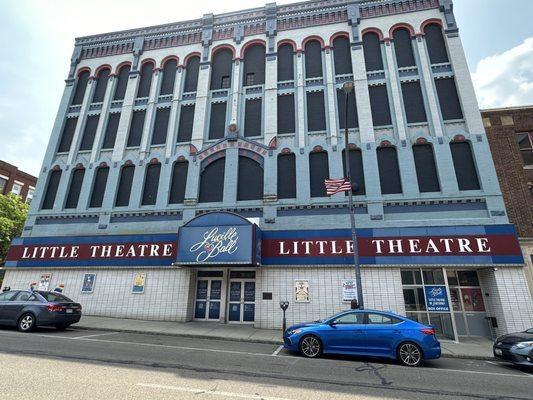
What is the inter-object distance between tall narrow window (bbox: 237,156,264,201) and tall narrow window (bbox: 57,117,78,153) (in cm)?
1293

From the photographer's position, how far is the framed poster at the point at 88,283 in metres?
17.2

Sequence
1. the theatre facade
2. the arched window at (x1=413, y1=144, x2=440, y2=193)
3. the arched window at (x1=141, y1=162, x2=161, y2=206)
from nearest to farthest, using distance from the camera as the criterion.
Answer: the theatre facade → the arched window at (x1=413, y1=144, x2=440, y2=193) → the arched window at (x1=141, y1=162, x2=161, y2=206)

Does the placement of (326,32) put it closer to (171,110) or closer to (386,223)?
(171,110)

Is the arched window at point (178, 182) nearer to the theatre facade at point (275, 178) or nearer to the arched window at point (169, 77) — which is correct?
the theatre facade at point (275, 178)

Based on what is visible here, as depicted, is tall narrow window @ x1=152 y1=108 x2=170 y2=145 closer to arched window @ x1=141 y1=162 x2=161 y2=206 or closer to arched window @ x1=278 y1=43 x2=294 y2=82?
arched window @ x1=141 y1=162 x2=161 y2=206

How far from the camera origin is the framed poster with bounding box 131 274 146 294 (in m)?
Result: 16.6

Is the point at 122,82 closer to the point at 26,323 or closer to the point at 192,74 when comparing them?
the point at 192,74

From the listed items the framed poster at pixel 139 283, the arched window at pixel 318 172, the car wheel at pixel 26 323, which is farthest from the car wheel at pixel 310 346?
the framed poster at pixel 139 283

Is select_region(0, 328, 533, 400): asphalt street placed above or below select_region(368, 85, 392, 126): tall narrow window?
below

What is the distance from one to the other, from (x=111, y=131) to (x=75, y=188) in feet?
15.1

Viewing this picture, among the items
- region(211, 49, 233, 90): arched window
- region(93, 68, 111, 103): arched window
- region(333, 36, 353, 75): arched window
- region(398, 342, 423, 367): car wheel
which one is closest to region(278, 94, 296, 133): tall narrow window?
region(333, 36, 353, 75): arched window

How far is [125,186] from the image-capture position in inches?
766

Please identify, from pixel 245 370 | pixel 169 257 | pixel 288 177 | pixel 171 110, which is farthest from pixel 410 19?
pixel 245 370

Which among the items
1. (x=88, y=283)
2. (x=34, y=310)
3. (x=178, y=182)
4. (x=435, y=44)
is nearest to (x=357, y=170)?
(x=435, y=44)
